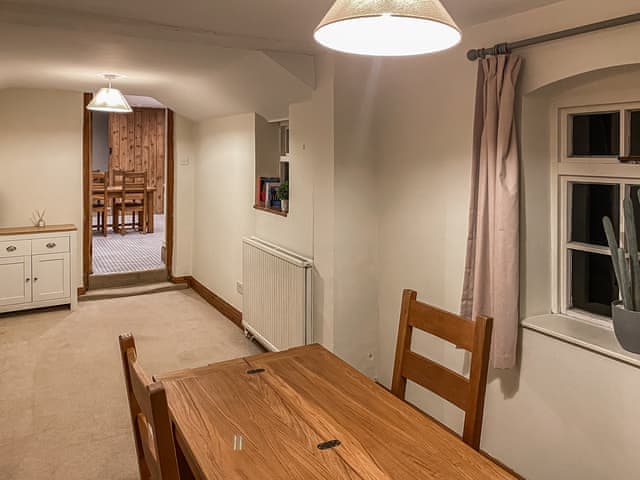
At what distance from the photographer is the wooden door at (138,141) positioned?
1089cm

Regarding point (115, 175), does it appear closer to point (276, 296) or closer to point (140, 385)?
point (276, 296)

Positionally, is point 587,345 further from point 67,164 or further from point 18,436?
point 67,164

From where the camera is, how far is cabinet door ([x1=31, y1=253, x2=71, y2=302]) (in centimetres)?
525

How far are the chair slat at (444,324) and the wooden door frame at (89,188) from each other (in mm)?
4865

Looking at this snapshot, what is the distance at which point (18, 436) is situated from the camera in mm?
2982

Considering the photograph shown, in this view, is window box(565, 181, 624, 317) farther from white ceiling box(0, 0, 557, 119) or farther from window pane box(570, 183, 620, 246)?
white ceiling box(0, 0, 557, 119)

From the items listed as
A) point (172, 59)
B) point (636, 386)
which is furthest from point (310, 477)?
point (172, 59)

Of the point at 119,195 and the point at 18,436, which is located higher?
the point at 119,195

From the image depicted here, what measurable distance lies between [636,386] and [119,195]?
849 cm

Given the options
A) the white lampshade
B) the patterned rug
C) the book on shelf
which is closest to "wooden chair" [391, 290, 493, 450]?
the book on shelf

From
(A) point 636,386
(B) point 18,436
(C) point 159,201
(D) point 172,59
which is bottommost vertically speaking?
(B) point 18,436

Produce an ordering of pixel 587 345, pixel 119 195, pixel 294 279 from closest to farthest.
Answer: pixel 587 345 → pixel 294 279 → pixel 119 195

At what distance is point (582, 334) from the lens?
2.30 metres

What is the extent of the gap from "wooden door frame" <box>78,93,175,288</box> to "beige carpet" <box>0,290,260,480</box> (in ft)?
1.71
